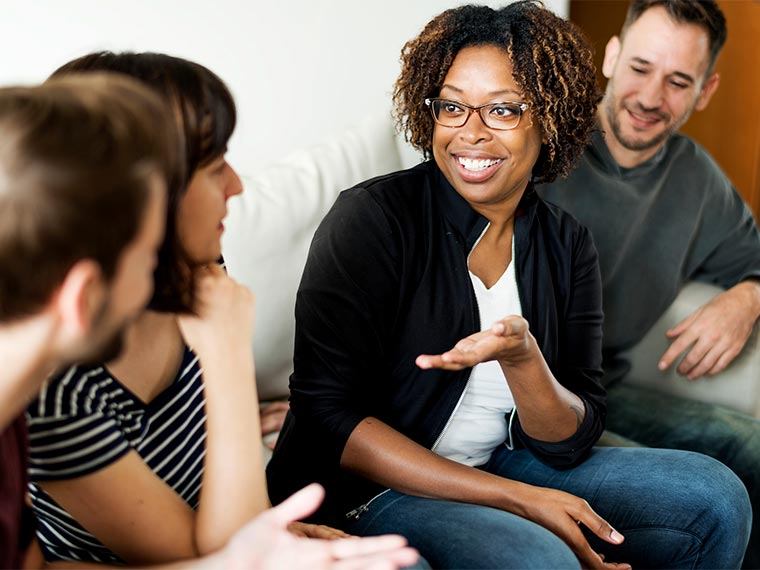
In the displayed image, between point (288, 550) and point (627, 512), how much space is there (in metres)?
0.67

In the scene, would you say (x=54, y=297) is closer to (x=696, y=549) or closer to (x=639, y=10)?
(x=696, y=549)

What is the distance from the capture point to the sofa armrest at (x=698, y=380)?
5.93ft

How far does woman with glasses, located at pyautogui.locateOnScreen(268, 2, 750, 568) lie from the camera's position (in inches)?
48.1

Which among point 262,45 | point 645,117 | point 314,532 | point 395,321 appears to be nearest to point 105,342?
point 314,532

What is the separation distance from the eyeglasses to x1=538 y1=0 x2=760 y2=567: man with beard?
460 mm

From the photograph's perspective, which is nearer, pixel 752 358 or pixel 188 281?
pixel 188 281

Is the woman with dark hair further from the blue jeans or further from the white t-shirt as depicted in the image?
the white t-shirt

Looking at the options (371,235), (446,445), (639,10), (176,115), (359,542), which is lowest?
(446,445)

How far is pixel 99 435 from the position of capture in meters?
0.87

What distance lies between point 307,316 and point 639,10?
1.10 metres

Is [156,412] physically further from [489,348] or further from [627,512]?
[627,512]

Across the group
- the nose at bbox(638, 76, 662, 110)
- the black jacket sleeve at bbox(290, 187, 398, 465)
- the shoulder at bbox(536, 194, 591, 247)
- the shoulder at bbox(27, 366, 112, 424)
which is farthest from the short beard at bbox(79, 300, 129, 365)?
the nose at bbox(638, 76, 662, 110)

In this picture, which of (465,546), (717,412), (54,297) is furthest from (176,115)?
(717,412)

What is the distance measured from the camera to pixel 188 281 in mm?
917
